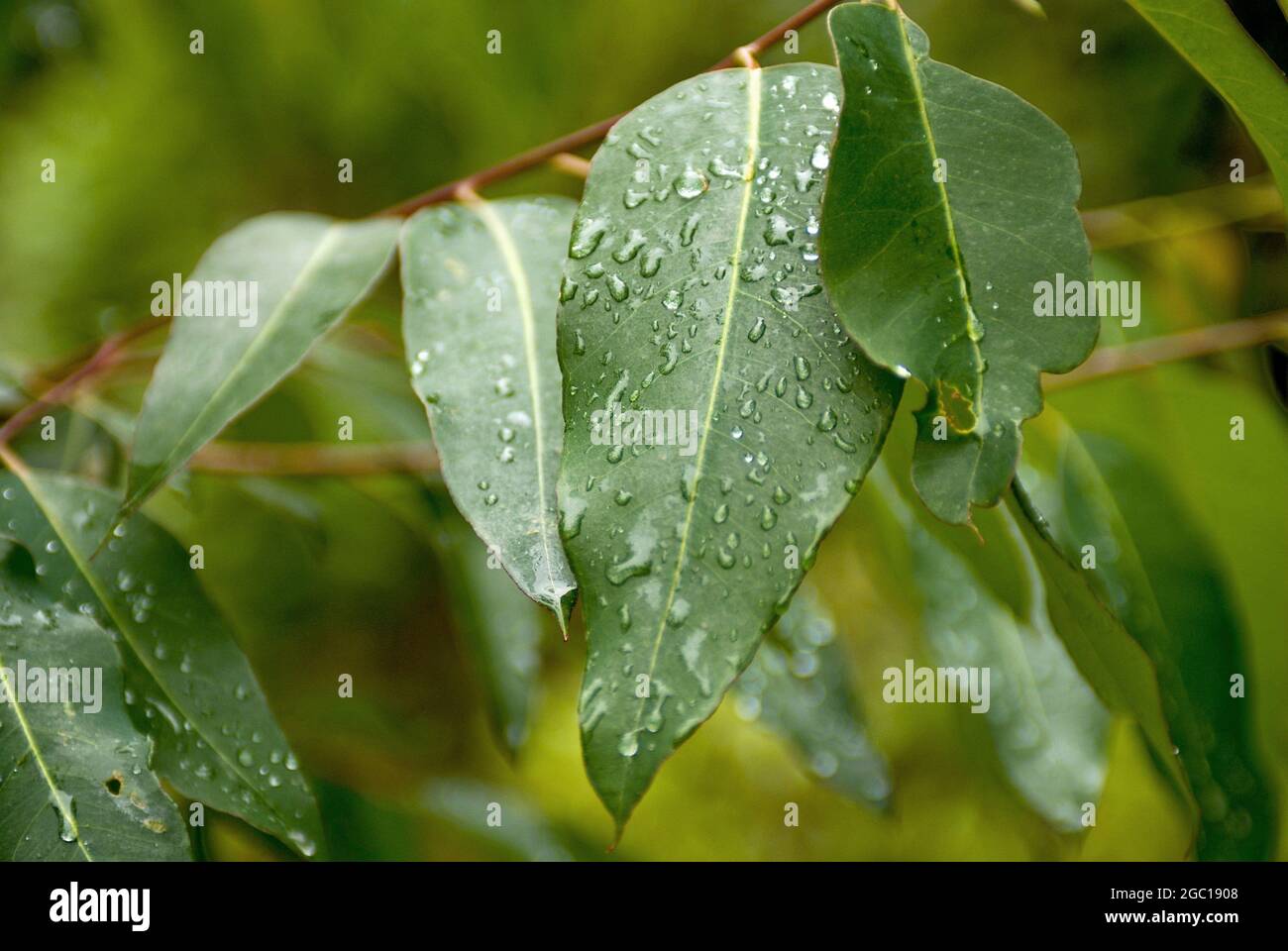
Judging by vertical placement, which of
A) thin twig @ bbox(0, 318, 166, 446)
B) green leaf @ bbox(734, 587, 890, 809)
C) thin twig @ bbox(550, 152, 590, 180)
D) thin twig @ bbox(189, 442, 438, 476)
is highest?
thin twig @ bbox(550, 152, 590, 180)

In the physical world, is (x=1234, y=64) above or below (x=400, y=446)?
above

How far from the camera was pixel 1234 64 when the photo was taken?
1.84ft

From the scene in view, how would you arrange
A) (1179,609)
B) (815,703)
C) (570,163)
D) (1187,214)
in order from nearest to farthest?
(570,163), (1179,609), (815,703), (1187,214)

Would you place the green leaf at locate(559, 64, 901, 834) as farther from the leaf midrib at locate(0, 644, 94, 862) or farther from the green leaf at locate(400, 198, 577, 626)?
the leaf midrib at locate(0, 644, 94, 862)

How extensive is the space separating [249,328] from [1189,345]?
3.23ft

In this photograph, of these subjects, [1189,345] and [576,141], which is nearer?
[576,141]

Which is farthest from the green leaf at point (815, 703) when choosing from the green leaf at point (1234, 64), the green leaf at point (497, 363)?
the green leaf at point (1234, 64)

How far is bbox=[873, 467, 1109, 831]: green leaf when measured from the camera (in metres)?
0.96

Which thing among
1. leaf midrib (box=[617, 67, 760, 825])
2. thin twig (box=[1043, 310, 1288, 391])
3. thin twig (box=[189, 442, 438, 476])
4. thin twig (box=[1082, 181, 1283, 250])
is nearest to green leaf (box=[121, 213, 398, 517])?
leaf midrib (box=[617, 67, 760, 825])

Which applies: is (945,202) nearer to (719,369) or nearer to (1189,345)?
(719,369)

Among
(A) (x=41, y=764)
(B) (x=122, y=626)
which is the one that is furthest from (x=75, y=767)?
(B) (x=122, y=626)

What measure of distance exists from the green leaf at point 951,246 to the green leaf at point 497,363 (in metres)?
0.18

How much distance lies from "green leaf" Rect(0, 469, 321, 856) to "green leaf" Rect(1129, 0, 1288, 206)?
0.67 m

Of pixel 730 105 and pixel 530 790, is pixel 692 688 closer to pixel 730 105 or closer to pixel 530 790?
pixel 730 105
